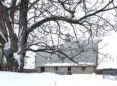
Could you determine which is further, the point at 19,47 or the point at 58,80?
the point at 19,47

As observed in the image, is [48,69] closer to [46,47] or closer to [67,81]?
[46,47]

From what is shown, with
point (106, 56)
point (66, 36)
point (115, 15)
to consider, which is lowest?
point (106, 56)

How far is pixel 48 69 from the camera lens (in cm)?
4325

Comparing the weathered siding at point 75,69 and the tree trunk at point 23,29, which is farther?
the weathered siding at point 75,69

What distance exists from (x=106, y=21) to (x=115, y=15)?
0.63 m

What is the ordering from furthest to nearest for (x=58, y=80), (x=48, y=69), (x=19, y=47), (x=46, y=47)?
(x=48, y=69)
(x=46, y=47)
(x=19, y=47)
(x=58, y=80)

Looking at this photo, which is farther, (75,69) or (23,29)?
(75,69)

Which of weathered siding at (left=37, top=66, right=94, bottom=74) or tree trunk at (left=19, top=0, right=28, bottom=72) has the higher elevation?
tree trunk at (left=19, top=0, right=28, bottom=72)

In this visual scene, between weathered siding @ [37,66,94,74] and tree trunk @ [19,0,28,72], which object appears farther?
weathered siding @ [37,66,94,74]

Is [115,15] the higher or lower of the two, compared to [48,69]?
higher

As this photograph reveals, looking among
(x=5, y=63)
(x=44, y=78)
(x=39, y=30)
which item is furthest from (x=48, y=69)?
(x=44, y=78)

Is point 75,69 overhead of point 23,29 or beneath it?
beneath

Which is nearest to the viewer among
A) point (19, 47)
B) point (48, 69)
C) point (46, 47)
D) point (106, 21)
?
point (19, 47)

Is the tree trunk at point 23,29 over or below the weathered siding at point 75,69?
over
